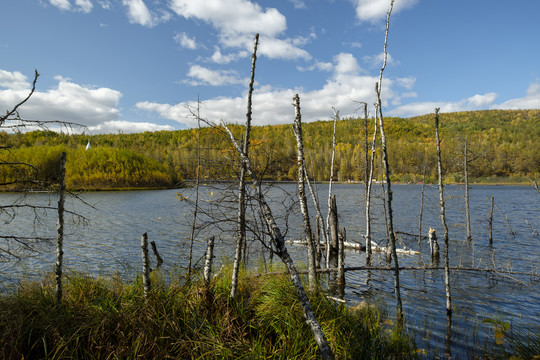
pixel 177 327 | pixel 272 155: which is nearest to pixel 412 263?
pixel 272 155

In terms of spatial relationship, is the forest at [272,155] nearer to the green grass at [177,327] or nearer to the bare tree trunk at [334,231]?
the green grass at [177,327]

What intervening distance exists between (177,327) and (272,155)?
3.28m

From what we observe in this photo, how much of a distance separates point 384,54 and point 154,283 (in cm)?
789

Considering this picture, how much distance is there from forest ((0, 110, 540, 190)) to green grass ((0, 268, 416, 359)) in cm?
211

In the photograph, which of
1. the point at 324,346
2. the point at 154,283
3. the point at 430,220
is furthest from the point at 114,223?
the point at 430,220

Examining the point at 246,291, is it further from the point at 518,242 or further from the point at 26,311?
the point at 518,242

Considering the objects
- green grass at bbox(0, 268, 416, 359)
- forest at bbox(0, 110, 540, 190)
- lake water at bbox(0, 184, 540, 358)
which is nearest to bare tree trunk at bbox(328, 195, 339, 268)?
lake water at bbox(0, 184, 540, 358)

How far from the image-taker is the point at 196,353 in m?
4.30

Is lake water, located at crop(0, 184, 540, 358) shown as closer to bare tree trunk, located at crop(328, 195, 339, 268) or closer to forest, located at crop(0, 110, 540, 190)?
forest, located at crop(0, 110, 540, 190)

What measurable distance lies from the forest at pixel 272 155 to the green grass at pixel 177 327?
2.11 metres

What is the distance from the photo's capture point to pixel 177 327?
15.2ft

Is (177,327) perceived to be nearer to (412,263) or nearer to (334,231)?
(334,231)

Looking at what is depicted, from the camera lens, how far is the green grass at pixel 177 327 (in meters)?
4.20

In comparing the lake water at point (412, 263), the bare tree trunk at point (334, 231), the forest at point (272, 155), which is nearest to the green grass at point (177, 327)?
the lake water at point (412, 263)
